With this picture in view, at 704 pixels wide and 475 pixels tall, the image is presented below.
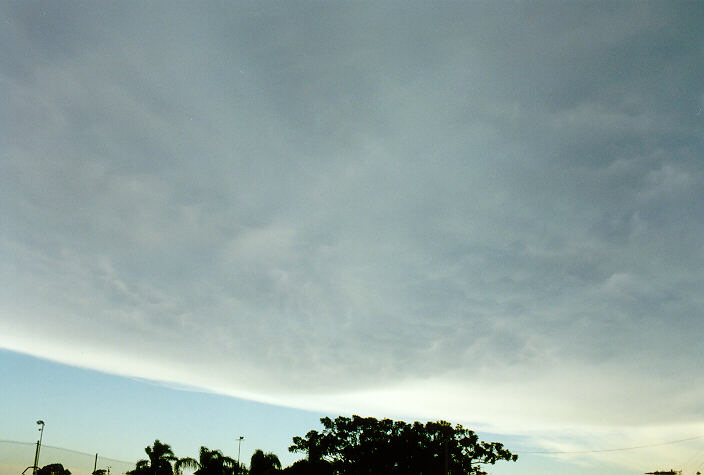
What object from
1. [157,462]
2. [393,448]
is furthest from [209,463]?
[393,448]

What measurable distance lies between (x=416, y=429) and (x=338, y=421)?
34.1 feet

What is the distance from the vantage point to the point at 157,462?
163 ft

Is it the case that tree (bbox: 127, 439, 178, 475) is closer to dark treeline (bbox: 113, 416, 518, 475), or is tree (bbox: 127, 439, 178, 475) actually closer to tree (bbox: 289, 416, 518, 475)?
dark treeline (bbox: 113, 416, 518, 475)

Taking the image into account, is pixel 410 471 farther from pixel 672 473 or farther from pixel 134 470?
pixel 672 473

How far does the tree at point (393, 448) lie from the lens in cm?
5394

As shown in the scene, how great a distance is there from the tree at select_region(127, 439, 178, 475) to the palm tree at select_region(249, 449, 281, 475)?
8500 millimetres

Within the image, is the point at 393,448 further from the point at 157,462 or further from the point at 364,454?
the point at 157,462

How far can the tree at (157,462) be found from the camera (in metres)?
49.3

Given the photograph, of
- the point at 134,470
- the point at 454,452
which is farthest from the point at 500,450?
the point at 134,470

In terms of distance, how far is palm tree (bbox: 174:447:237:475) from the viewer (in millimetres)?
49194

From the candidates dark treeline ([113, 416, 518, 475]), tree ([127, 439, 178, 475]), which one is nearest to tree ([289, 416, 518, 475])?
dark treeline ([113, 416, 518, 475])

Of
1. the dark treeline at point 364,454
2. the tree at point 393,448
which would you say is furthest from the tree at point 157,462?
the tree at point 393,448

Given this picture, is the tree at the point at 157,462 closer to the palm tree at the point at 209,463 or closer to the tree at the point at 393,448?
the palm tree at the point at 209,463

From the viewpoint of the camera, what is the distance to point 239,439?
222 feet
